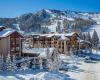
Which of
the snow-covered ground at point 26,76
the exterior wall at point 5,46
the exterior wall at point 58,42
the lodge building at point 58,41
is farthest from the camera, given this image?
the lodge building at point 58,41

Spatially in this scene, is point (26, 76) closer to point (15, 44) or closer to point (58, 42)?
point (15, 44)

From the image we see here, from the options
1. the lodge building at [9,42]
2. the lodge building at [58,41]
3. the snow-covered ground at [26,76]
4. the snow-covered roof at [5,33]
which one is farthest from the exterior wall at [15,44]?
the lodge building at [58,41]

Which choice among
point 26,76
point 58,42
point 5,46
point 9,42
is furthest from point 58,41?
point 26,76

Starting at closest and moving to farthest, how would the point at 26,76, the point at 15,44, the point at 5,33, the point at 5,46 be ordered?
the point at 26,76 → the point at 5,46 → the point at 5,33 → the point at 15,44

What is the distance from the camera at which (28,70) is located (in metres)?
50.5

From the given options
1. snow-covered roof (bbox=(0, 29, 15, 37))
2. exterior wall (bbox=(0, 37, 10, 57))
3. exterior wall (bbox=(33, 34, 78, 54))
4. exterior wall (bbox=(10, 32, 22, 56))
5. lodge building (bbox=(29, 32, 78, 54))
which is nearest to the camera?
exterior wall (bbox=(0, 37, 10, 57))

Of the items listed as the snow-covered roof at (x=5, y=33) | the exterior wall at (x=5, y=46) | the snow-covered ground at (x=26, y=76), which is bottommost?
the snow-covered ground at (x=26, y=76)

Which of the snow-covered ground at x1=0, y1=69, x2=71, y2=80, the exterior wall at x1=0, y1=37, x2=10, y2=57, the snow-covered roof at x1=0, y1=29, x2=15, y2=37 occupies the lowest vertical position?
the snow-covered ground at x1=0, y1=69, x2=71, y2=80

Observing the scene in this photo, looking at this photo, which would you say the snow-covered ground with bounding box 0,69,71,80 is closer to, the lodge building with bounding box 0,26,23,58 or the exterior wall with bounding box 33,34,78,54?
the lodge building with bounding box 0,26,23,58

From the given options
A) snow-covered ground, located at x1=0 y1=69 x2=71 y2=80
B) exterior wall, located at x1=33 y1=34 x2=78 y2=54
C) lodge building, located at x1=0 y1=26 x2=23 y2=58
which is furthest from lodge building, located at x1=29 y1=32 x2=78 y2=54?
snow-covered ground, located at x1=0 y1=69 x2=71 y2=80

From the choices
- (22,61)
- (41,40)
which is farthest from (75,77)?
(41,40)

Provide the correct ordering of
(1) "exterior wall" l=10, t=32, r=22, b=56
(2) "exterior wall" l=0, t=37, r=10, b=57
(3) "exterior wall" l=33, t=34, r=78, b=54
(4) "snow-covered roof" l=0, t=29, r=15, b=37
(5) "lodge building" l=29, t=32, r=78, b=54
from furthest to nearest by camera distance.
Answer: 1. (5) "lodge building" l=29, t=32, r=78, b=54
2. (3) "exterior wall" l=33, t=34, r=78, b=54
3. (1) "exterior wall" l=10, t=32, r=22, b=56
4. (4) "snow-covered roof" l=0, t=29, r=15, b=37
5. (2) "exterior wall" l=0, t=37, r=10, b=57

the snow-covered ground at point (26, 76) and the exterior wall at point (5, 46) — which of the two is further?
the exterior wall at point (5, 46)

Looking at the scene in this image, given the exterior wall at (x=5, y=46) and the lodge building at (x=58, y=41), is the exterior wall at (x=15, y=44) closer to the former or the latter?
the exterior wall at (x=5, y=46)
